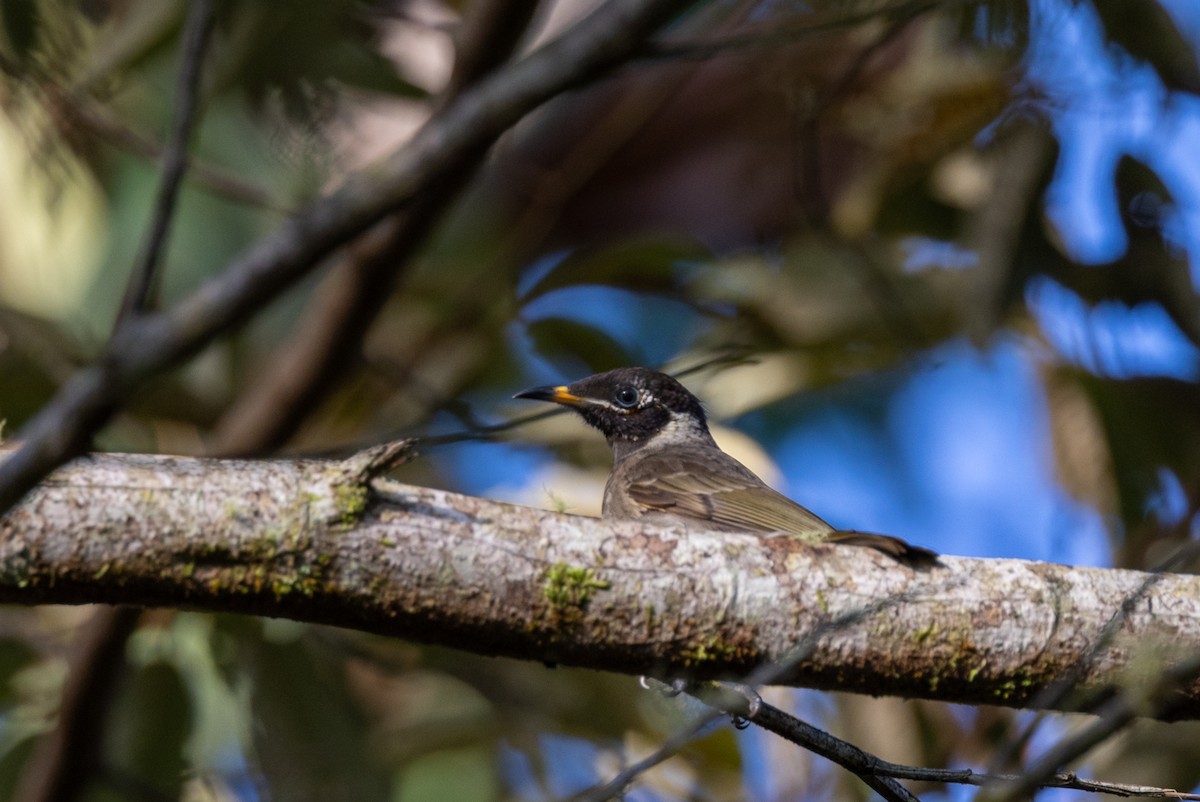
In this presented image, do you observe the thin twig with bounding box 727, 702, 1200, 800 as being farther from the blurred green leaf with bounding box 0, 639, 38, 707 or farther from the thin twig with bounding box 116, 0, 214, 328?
the blurred green leaf with bounding box 0, 639, 38, 707

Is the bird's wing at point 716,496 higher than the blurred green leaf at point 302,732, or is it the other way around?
the bird's wing at point 716,496

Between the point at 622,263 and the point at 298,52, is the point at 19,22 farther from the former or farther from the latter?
the point at 622,263

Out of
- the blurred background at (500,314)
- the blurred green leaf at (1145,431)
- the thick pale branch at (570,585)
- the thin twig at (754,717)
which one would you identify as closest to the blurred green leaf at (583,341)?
the blurred background at (500,314)

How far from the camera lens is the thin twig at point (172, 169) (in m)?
2.21

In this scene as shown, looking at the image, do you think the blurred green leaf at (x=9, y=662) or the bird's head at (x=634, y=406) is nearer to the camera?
the blurred green leaf at (x=9, y=662)

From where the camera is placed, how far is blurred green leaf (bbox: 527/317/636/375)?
5.38 meters

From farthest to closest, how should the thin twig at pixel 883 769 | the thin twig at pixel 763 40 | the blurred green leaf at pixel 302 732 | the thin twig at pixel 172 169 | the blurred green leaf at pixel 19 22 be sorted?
the blurred green leaf at pixel 302 732 → the thin twig at pixel 763 40 → the blurred green leaf at pixel 19 22 → the thin twig at pixel 883 769 → the thin twig at pixel 172 169

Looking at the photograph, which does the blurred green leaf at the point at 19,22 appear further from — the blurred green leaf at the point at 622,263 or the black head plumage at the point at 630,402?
the black head plumage at the point at 630,402

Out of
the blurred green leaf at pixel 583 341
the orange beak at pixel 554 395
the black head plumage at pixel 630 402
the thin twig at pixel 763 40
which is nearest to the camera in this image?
the thin twig at pixel 763 40

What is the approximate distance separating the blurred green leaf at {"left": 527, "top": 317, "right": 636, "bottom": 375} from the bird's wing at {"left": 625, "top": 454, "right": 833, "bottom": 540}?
528 millimetres

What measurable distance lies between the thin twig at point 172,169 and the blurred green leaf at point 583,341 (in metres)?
2.80

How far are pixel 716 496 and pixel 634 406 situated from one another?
1.26 metres

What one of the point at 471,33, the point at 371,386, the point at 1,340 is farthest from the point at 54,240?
the point at 471,33

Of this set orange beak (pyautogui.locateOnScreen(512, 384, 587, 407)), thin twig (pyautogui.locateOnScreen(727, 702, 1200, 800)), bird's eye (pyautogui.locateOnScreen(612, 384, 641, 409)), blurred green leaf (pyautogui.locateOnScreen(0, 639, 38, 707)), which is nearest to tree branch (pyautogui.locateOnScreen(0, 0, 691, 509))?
thin twig (pyautogui.locateOnScreen(727, 702, 1200, 800))
